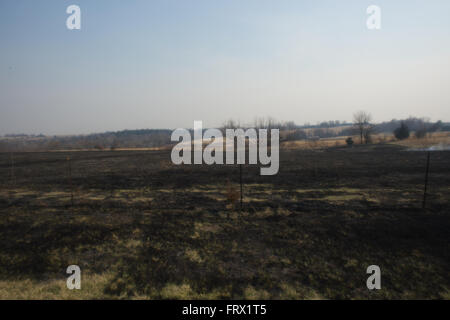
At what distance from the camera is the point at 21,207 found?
33.6ft

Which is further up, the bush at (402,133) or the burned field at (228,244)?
the bush at (402,133)

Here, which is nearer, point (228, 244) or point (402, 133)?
point (228, 244)

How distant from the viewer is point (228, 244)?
648cm

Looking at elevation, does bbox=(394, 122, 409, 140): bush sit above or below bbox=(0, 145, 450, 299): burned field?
above

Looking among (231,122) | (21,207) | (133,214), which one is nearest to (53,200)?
(21,207)

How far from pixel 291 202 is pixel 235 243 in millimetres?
4949

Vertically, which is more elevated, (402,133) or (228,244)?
(402,133)

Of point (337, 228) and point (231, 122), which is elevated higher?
point (231, 122)

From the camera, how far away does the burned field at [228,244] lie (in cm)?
455

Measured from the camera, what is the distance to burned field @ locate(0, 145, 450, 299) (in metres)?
4.55

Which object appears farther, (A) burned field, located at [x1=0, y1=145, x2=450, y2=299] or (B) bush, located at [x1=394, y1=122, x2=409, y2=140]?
(B) bush, located at [x1=394, y1=122, x2=409, y2=140]

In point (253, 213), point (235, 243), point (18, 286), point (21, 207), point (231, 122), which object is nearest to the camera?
point (18, 286)

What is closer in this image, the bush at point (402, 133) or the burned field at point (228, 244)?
the burned field at point (228, 244)
